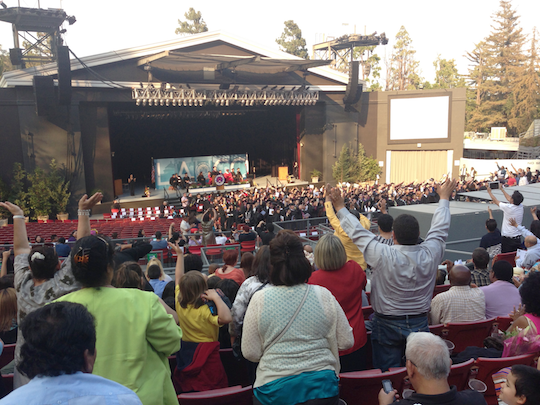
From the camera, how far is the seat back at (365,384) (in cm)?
243

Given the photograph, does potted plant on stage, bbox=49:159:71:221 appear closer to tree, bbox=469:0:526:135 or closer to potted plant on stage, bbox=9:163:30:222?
potted plant on stage, bbox=9:163:30:222

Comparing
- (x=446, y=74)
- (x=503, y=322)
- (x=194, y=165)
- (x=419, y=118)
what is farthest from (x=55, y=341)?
(x=446, y=74)

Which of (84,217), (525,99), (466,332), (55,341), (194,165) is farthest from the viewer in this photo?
(525,99)

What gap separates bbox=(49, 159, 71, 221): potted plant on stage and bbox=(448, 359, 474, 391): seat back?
18709 millimetres

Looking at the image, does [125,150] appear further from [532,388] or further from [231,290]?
[532,388]

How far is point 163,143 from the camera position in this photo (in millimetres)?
26141

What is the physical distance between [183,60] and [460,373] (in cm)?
1867

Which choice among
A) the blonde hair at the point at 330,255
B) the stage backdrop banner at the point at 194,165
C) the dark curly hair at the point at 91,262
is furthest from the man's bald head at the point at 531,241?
the stage backdrop banner at the point at 194,165

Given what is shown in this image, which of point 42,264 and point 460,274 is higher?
point 42,264

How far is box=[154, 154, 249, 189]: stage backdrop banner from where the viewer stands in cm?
2387

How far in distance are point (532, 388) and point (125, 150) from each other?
84.4 ft

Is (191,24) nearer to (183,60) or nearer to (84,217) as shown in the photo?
(183,60)

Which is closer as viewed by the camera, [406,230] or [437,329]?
[406,230]

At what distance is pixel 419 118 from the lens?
24828mm
